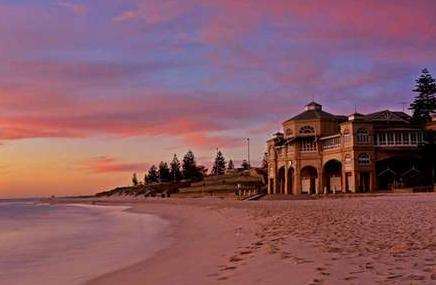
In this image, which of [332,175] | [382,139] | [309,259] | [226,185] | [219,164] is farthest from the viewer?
[219,164]

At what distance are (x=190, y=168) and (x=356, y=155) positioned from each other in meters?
99.7

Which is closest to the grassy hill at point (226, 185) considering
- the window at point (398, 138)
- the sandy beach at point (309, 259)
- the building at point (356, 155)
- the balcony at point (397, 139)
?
the building at point (356, 155)

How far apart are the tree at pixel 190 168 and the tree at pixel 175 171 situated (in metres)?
2.76

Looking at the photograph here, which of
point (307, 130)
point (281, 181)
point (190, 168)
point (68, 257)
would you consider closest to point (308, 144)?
point (307, 130)

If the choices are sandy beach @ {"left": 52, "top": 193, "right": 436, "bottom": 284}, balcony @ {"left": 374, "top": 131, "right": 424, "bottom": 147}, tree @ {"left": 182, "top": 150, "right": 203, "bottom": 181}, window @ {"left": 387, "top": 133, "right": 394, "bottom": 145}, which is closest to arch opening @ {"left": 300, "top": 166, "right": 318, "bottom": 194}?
balcony @ {"left": 374, "top": 131, "right": 424, "bottom": 147}

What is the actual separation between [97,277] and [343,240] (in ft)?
22.0

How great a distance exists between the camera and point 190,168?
16162 cm

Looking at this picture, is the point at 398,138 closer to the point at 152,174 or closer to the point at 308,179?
the point at 308,179

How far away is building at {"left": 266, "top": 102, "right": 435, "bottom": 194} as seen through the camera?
6538cm

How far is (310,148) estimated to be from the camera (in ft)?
245

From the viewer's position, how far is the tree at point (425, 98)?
85125 mm

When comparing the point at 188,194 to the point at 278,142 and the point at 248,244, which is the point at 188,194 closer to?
the point at 278,142

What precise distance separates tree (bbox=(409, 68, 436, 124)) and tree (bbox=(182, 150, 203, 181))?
82573 millimetres

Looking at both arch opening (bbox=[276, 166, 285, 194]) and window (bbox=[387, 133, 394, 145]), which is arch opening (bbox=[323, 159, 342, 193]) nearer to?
window (bbox=[387, 133, 394, 145])
